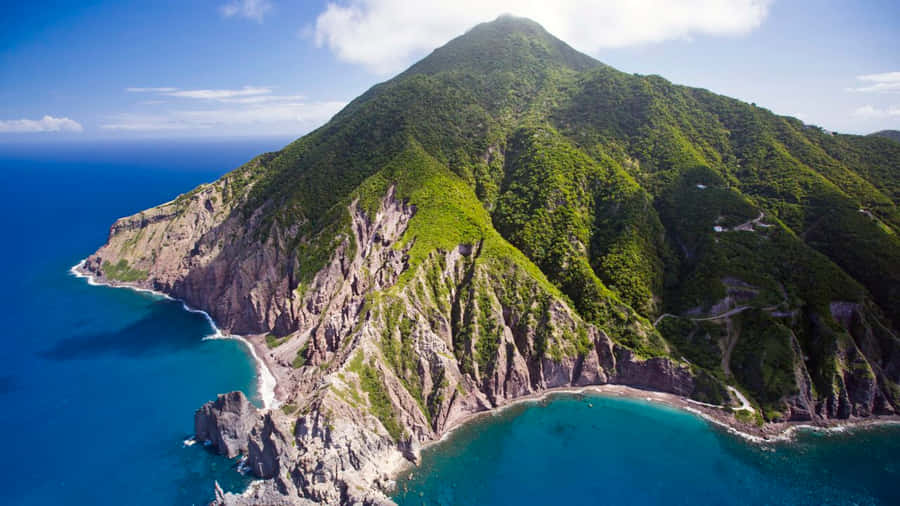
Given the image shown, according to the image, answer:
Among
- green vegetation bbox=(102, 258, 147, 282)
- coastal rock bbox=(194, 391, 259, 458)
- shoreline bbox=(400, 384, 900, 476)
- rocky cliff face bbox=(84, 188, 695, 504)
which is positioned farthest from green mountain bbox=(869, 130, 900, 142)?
green vegetation bbox=(102, 258, 147, 282)

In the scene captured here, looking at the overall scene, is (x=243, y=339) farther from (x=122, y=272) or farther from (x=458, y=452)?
(x=122, y=272)

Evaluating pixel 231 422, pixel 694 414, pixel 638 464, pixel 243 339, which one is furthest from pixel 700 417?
pixel 243 339

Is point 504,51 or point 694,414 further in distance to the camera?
point 504,51

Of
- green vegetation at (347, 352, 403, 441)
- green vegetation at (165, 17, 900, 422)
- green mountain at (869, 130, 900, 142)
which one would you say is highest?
green mountain at (869, 130, 900, 142)

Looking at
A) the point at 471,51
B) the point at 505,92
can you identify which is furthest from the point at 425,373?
the point at 471,51

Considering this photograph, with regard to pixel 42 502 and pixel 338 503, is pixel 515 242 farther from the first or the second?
pixel 42 502

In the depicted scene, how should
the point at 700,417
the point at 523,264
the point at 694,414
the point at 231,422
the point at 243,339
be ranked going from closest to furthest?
the point at 231,422, the point at 700,417, the point at 694,414, the point at 523,264, the point at 243,339

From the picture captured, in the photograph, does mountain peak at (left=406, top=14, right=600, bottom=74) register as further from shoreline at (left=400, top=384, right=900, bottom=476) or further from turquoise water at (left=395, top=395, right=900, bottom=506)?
turquoise water at (left=395, top=395, right=900, bottom=506)
